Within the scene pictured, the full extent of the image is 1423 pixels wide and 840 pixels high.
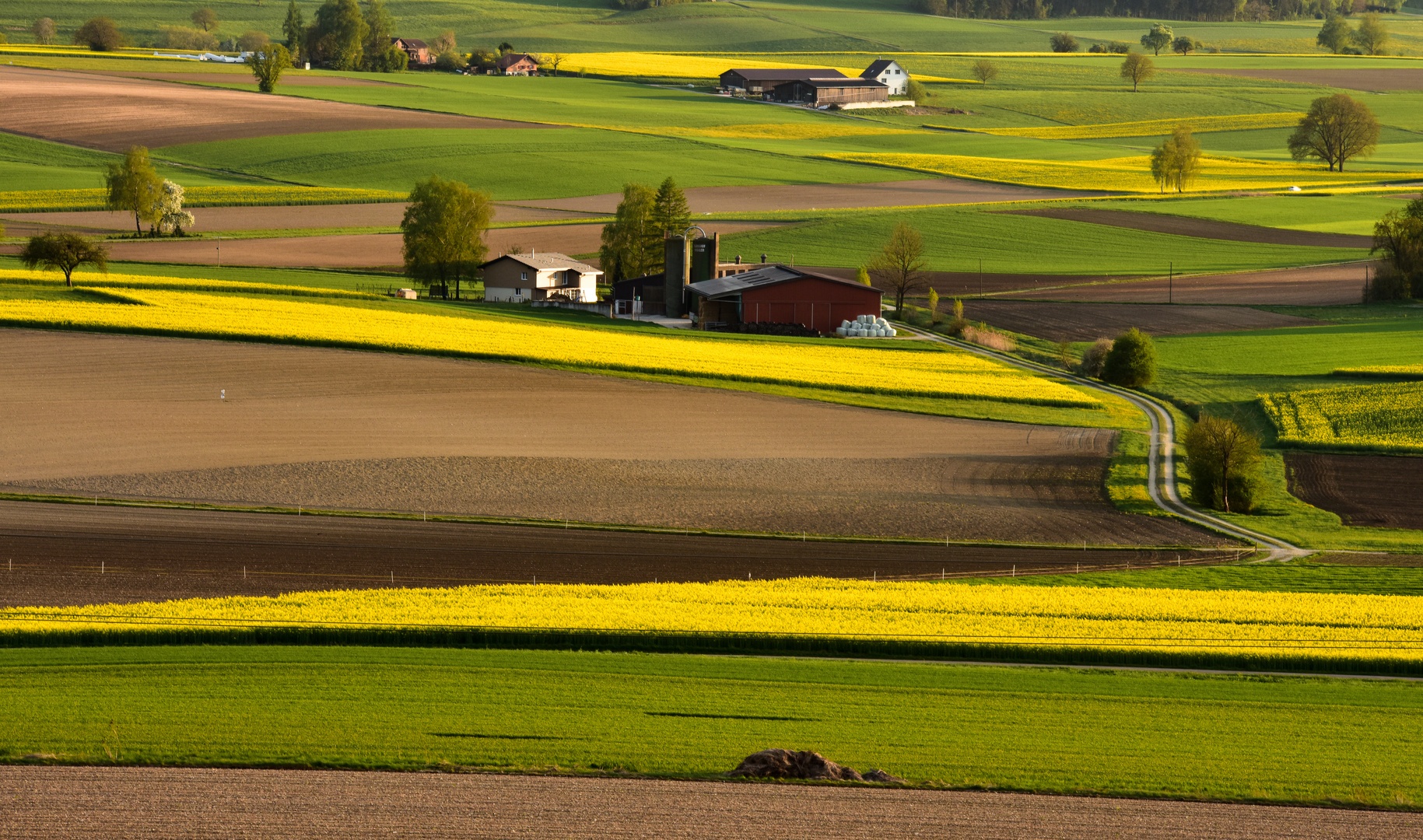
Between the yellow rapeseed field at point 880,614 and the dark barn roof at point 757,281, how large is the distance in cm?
4560

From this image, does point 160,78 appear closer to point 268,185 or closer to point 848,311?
point 268,185

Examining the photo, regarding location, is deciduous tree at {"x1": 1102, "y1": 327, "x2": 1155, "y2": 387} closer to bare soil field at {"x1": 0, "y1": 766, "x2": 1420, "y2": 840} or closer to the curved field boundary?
the curved field boundary

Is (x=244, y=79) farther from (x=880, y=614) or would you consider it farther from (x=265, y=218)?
(x=880, y=614)

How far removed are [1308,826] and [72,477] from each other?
3357 cm

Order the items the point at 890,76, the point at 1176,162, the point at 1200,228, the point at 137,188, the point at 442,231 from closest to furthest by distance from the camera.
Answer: the point at 442,231 < the point at 137,188 < the point at 1200,228 < the point at 1176,162 < the point at 890,76

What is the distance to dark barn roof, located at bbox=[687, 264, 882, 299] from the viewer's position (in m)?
75.8

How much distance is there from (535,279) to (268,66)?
93497 millimetres

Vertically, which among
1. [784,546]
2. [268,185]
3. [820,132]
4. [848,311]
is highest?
[820,132]

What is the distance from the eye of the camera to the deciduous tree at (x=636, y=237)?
289ft

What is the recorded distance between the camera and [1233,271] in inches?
3812

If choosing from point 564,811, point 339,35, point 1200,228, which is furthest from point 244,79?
point 564,811

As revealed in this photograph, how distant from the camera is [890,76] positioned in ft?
611

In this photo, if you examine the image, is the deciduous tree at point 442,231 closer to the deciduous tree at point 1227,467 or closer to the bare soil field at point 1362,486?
the deciduous tree at point 1227,467

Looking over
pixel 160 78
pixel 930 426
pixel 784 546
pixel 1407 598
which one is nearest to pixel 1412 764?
pixel 1407 598
